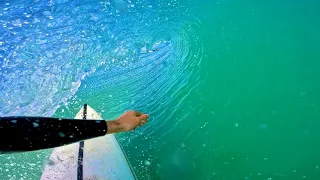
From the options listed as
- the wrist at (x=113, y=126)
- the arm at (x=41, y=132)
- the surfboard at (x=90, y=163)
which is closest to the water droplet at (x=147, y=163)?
the surfboard at (x=90, y=163)

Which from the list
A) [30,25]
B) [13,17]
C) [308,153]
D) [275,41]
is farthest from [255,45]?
[13,17]

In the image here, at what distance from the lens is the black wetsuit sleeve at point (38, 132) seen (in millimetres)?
1659

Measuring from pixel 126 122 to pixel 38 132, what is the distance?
2.00 feet

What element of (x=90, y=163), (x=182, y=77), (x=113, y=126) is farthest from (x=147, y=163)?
(x=113, y=126)

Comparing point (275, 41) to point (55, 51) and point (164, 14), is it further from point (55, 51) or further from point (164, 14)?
point (55, 51)

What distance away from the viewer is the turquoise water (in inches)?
141

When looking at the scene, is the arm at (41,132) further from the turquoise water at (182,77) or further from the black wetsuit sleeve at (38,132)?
the turquoise water at (182,77)

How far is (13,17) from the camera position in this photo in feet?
17.3

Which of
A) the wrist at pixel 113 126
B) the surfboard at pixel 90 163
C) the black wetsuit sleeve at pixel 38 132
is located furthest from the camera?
the surfboard at pixel 90 163

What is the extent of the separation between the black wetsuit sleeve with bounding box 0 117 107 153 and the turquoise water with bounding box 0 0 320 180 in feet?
5.55

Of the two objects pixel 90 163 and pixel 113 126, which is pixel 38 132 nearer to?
pixel 113 126

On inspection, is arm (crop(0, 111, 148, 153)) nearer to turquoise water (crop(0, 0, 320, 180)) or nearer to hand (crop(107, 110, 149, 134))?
hand (crop(107, 110, 149, 134))

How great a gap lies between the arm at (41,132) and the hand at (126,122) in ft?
0.25

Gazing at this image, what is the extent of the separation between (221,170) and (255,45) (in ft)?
7.07
